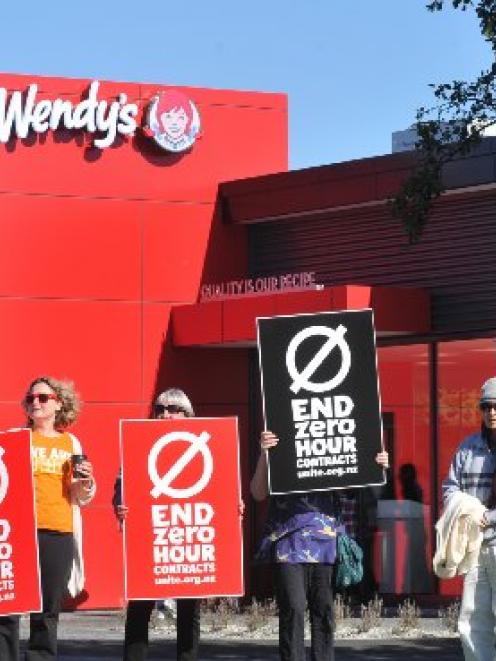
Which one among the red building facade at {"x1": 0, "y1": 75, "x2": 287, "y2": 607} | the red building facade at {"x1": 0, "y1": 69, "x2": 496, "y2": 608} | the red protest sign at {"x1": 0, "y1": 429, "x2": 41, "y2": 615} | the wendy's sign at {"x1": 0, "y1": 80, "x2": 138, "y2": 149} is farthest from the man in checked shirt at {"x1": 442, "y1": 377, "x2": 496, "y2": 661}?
the wendy's sign at {"x1": 0, "y1": 80, "x2": 138, "y2": 149}

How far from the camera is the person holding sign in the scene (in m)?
12.2

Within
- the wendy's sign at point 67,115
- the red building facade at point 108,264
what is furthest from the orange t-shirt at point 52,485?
the wendy's sign at point 67,115

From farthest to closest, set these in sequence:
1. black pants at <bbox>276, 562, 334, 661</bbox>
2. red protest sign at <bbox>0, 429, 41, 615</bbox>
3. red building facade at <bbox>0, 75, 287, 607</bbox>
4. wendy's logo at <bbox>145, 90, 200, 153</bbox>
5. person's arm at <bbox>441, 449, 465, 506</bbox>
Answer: wendy's logo at <bbox>145, 90, 200, 153</bbox> < red building facade at <bbox>0, 75, 287, 607</bbox> < black pants at <bbox>276, 562, 334, 661</bbox> < red protest sign at <bbox>0, 429, 41, 615</bbox> < person's arm at <bbox>441, 449, 465, 506</bbox>

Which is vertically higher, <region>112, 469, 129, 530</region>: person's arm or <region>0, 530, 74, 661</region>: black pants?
<region>112, 469, 129, 530</region>: person's arm

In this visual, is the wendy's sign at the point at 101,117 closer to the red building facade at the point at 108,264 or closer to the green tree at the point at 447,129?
the red building facade at the point at 108,264

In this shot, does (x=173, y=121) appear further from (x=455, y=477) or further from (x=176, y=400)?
(x=455, y=477)

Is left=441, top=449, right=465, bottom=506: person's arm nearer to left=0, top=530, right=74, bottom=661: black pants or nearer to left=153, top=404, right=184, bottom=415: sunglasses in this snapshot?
left=153, top=404, right=184, bottom=415: sunglasses

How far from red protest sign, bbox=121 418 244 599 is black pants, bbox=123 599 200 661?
84 millimetres

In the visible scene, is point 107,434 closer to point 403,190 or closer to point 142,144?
point 142,144

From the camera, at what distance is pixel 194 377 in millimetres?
26250

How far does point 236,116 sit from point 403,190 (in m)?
9.80

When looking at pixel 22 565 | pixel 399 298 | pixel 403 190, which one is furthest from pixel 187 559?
pixel 399 298

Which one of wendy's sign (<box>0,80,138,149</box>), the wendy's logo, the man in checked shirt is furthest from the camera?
the wendy's logo

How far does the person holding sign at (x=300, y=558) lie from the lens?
12.2 meters
